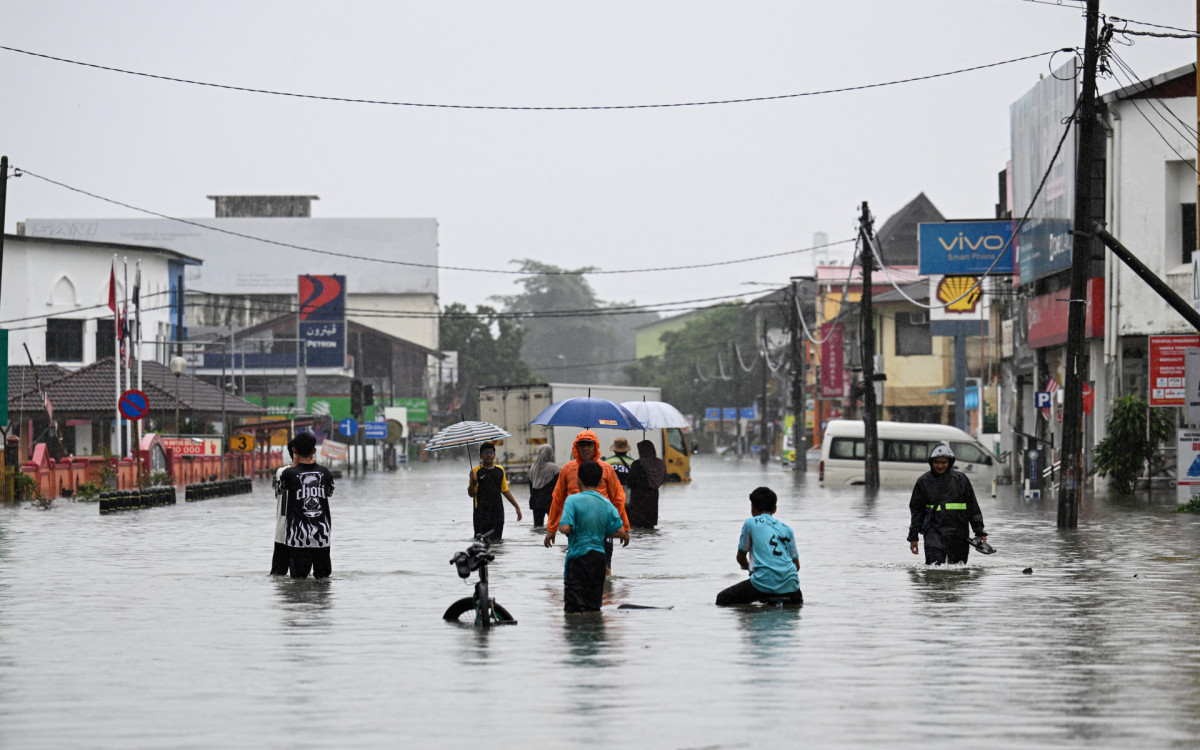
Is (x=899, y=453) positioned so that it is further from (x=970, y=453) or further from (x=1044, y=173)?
(x=1044, y=173)

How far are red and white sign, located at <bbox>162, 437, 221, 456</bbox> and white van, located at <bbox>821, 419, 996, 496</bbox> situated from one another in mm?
18183

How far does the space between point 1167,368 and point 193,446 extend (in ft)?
93.7

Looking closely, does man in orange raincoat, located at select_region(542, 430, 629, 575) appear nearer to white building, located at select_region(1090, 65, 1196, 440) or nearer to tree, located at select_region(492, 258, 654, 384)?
white building, located at select_region(1090, 65, 1196, 440)

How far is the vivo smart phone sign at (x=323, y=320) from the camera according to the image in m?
91.1

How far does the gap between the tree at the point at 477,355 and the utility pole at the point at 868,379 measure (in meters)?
78.7

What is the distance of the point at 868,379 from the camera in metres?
47.3

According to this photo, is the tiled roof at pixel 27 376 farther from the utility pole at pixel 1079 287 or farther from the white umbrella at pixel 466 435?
the utility pole at pixel 1079 287

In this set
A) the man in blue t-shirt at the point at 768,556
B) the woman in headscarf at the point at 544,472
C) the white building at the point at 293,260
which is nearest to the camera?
the man in blue t-shirt at the point at 768,556

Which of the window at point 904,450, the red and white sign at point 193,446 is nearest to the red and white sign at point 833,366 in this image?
the window at point 904,450

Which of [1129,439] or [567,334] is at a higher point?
[567,334]

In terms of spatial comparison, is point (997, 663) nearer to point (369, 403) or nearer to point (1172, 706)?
point (1172, 706)

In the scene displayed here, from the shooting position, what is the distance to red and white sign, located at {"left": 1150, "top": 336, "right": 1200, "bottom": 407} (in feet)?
110

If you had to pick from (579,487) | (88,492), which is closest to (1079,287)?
(579,487)

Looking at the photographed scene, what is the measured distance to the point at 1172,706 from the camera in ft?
29.3
